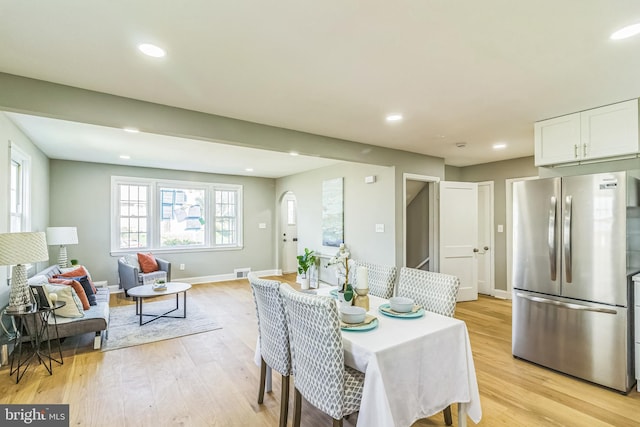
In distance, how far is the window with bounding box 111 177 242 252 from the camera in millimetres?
6312

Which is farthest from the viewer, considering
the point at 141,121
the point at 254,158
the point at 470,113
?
the point at 254,158

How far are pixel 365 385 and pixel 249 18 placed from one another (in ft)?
6.55

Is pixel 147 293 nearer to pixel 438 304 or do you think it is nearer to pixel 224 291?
pixel 224 291

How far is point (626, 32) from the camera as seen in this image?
5.91 feet

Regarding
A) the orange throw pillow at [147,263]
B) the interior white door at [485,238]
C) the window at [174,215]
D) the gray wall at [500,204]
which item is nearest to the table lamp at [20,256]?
the orange throw pillow at [147,263]

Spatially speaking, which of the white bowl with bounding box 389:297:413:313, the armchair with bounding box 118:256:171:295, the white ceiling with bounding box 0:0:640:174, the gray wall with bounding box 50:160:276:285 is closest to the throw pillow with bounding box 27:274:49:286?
the armchair with bounding box 118:256:171:295

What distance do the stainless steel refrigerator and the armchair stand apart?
545 centimetres

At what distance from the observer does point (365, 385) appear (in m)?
1.62

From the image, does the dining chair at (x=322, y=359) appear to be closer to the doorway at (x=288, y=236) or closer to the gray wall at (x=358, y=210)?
the gray wall at (x=358, y=210)

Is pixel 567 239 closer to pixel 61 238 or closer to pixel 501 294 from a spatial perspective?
pixel 501 294

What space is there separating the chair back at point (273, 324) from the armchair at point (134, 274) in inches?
160

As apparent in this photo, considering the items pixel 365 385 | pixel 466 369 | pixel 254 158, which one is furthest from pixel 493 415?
pixel 254 158

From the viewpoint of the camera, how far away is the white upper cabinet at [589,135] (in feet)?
9.13

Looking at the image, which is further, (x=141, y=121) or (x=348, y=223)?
(x=348, y=223)
